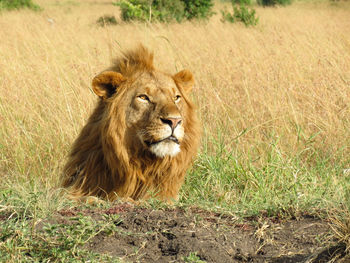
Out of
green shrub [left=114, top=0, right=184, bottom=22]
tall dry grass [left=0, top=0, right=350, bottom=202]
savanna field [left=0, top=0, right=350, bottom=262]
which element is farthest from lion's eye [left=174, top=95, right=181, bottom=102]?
green shrub [left=114, top=0, right=184, bottom=22]

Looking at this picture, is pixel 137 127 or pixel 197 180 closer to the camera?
pixel 137 127

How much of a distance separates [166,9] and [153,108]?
1161cm

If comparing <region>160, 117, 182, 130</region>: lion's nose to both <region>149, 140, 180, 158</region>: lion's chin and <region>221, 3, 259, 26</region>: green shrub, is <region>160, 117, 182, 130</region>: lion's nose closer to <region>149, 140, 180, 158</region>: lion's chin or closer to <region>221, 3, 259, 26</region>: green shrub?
<region>149, 140, 180, 158</region>: lion's chin

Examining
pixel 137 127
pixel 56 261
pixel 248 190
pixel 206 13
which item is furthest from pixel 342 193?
pixel 206 13

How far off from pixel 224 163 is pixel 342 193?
4.09 feet

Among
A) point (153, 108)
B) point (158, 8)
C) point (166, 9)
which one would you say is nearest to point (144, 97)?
point (153, 108)

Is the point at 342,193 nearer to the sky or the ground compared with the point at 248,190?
nearer to the sky

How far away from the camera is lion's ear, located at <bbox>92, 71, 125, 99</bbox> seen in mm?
3758

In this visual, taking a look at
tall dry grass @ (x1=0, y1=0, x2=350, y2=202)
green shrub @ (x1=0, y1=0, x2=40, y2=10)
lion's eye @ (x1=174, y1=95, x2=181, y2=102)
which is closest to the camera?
lion's eye @ (x1=174, y1=95, x2=181, y2=102)

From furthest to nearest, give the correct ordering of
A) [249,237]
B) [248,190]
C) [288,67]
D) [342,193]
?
1. [288,67]
2. [248,190]
3. [342,193]
4. [249,237]

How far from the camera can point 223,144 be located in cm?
495

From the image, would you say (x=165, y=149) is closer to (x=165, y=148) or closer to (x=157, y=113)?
(x=165, y=148)

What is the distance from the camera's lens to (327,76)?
21.1 ft

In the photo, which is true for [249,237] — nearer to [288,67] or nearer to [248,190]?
[248,190]
